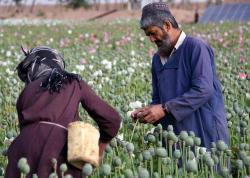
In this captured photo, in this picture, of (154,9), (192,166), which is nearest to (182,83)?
(154,9)

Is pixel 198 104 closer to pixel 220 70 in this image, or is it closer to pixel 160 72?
pixel 160 72

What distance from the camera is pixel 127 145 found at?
3.68m

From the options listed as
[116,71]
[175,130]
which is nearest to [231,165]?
[175,130]

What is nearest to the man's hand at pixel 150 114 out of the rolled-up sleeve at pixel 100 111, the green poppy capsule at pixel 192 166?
the rolled-up sleeve at pixel 100 111

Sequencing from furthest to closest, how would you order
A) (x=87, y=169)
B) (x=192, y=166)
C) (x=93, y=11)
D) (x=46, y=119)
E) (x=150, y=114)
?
1. (x=93, y=11)
2. (x=150, y=114)
3. (x=46, y=119)
4. (x=192, y=166)
5. (x=87, y=169)

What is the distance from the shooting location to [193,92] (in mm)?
3938

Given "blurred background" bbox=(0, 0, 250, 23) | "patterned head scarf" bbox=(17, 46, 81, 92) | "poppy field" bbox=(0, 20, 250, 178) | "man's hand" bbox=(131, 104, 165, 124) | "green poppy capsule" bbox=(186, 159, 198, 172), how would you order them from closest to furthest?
"green poppy capsule" bbox=(186, 159, 198, 172)
"patterned head scarf" bbox=(17, 46, 81, 92)
"poppy field" bbox=(0, 20, 250, 178)
"man's hand" bbox=(131, 104, 165, 124)
"blurred background" bbox=(0, 0, 250, 23)

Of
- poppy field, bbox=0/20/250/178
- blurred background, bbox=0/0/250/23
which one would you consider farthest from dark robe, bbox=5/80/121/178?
blurred background, bbox=0/0/250/23

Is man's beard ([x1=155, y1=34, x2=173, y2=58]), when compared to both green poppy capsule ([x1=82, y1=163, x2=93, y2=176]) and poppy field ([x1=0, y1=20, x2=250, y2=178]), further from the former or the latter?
green poppy capsule ([x1=82, y1=163, x2=93, y2=176])

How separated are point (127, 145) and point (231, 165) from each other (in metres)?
0.85

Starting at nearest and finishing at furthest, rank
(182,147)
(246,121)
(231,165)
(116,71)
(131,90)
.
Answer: (182,147), (231,165), (246,121), (131,90), (116,71)

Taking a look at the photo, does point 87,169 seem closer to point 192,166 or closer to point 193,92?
point 192,166

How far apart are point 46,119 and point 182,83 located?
113 centimetres

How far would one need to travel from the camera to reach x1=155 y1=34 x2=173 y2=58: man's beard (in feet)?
13.1
